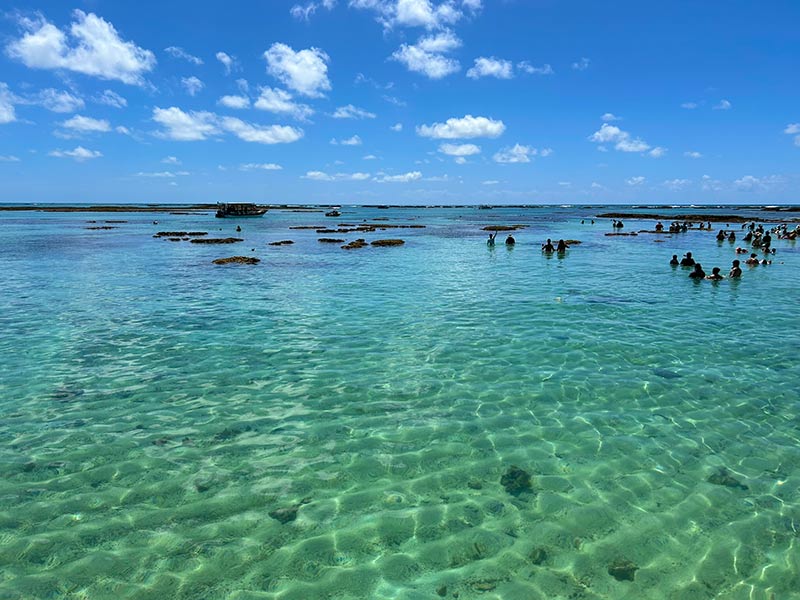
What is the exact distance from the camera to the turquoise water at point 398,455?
608cm

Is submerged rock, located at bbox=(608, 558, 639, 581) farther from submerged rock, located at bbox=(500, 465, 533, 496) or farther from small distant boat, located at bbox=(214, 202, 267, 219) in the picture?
small distant boat, located at bbox=(214, 202, 267, 219)

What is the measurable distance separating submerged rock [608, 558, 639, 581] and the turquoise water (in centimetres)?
10

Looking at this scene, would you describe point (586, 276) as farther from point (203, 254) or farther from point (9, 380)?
point (203, 254)

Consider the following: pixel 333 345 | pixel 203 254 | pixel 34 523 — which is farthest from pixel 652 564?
pixel 203 254

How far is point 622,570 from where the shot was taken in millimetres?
6078

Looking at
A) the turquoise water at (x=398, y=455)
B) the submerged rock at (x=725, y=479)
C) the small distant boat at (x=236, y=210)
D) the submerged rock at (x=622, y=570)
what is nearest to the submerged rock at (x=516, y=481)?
the turquoise water at (x=398, y=455)

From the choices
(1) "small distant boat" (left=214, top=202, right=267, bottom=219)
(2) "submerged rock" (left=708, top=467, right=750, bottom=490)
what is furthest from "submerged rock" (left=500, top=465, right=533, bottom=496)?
(1) "small distant boat" (left=214, top=202, right=267, bottom=219)

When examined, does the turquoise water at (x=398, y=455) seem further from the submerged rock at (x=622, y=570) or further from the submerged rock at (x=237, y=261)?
the submerged rock at (x=237, y=261)

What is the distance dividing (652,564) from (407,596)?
326cm

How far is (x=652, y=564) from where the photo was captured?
20.3 feet

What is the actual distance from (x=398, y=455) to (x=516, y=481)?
212 centimetres

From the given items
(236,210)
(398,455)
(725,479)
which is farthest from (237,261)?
(236,210)

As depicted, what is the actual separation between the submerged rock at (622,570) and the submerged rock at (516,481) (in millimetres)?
1708

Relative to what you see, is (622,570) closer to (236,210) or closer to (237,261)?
(237,261)
